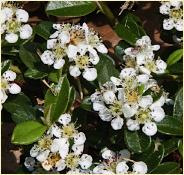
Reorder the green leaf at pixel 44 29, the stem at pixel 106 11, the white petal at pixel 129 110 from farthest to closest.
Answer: the stem at pixel 106 11 < the green leaf at pixel 44 29 < the white petal at pixel 129 110

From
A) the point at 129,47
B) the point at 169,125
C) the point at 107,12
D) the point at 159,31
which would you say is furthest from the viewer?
the point at 159,31

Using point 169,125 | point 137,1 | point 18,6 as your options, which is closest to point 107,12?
point 137,1

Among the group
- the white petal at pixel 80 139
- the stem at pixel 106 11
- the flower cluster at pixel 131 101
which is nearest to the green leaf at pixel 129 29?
the stem at pixel 106 11

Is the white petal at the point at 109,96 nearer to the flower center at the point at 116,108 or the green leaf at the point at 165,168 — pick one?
the flower center at the point at 116,108

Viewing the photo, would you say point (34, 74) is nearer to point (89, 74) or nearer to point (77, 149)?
point (89, 74)

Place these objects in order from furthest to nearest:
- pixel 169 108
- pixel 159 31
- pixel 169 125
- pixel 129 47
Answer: pixel 159 31 < pixel 129 47 < pixel 169 108 < pixel 169 125

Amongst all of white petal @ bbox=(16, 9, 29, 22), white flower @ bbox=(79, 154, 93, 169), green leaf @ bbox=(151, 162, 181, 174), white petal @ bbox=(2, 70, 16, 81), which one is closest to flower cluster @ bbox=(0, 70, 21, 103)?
white petal @ bbox=(2, 70, 16, 81)

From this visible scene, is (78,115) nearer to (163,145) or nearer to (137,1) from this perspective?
(163,145)
